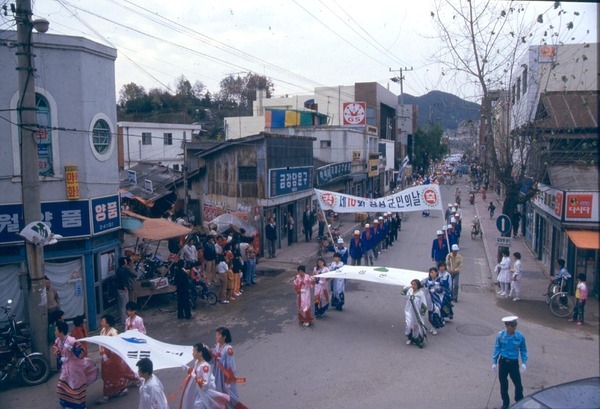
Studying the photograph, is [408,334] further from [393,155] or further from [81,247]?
[393,155]

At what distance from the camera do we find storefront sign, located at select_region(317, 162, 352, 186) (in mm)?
31466

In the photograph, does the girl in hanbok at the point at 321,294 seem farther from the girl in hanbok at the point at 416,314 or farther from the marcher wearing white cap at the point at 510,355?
the marcher wearing white cap at the point at 510,355

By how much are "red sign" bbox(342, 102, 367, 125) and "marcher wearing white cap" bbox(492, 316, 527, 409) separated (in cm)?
4082

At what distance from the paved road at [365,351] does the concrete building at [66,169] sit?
240 centimetres

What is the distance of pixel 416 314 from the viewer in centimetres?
1203

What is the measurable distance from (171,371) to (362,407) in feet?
13.6

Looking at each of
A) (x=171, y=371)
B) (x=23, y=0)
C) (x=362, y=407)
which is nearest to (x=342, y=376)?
(x=362, y=407)

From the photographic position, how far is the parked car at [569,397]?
602cm

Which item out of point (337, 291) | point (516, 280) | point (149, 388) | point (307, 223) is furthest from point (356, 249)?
point (149, 388)

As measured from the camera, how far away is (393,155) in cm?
6769

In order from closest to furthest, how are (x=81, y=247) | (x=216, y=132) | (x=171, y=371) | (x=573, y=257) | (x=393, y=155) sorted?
(x=171, y=371) < (x=81, y=247) < (x=573, y=257) < (x=216, y=132) < (x=393, y=155)

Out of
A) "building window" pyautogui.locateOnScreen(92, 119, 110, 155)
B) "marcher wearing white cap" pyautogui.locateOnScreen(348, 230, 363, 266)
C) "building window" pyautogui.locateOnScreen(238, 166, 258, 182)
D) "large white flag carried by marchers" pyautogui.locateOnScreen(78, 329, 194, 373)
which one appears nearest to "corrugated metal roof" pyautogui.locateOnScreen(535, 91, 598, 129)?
"marcher wearing white cap" pyautogui.locateOnScreen(348, 230, 363, 266)

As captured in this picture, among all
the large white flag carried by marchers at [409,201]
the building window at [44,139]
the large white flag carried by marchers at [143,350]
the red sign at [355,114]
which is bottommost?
the large white flag carried by marchers at [143,350]

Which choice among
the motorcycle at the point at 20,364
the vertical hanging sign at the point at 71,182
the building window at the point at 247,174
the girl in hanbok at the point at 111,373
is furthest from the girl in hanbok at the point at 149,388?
the building window at the point at 247,174
